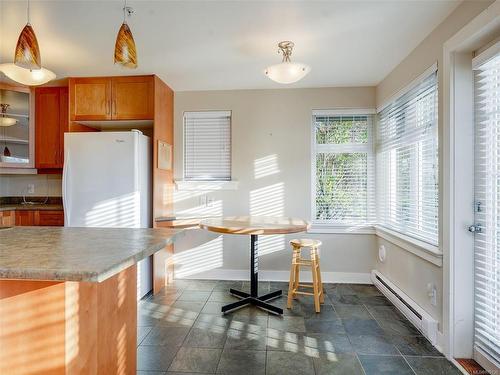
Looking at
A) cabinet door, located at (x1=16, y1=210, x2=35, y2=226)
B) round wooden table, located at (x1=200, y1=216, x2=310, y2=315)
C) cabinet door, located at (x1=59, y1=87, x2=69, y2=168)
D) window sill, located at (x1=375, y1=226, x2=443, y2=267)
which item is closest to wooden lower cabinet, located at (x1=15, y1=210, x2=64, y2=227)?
cabinet door, located at (x1=16, y1=210, x2=35, y2=226)

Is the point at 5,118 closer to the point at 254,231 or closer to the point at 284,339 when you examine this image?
the point at 254,231

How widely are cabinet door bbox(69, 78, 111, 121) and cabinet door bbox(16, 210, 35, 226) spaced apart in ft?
3.77

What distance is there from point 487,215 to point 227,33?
221cm

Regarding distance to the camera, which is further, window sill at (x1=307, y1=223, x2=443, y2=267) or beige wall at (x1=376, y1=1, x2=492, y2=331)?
window sill at (x1=307, y1=223, x2=443, y2=267)

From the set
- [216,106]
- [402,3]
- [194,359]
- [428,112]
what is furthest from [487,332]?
[216,106]

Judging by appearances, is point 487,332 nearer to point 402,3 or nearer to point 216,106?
point 402,3

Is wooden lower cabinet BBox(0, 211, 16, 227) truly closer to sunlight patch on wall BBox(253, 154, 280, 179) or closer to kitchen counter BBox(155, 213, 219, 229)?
kitchen counter BBox(155, 213, 219, 229)

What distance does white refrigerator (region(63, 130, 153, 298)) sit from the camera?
2777mm

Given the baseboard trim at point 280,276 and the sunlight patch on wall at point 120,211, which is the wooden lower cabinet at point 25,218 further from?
the baseboard trim at point 280,276

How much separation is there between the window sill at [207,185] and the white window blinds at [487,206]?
92.4 inches

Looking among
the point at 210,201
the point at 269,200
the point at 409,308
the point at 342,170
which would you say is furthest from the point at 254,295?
the point at 342,170

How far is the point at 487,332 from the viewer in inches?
68.7

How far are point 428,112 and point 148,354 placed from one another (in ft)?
9.32

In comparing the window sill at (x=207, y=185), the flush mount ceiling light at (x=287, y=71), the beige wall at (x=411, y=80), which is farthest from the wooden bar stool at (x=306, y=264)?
the flush mount ceiling light at (x=287, y=71)
